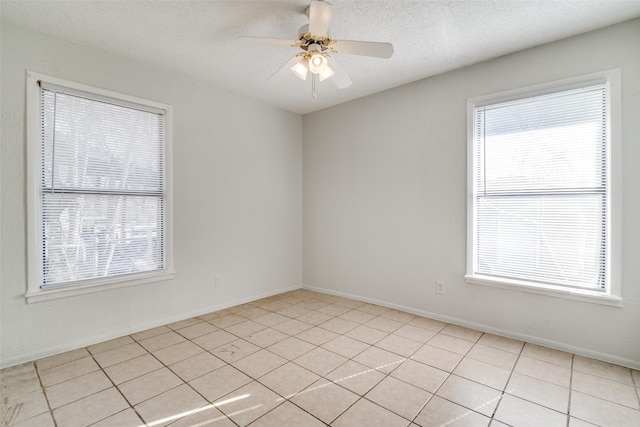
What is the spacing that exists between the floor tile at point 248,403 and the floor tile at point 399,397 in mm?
624

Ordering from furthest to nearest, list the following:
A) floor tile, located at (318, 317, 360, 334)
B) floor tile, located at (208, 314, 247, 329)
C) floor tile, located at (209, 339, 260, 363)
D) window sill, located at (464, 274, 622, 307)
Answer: floor tile, located at (208, 314, 247, 329) < floor tile, located at (318, 317, 360, 334) < floor tile, located at (209, 339, 260, 363) < window sill, located at (464, 274, 622, 307)

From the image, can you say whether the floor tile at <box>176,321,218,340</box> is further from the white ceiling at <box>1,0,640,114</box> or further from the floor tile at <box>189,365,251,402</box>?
the white ceiling at <box>1,0,640,114</box>

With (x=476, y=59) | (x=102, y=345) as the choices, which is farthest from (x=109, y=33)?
(x=476, y=59)

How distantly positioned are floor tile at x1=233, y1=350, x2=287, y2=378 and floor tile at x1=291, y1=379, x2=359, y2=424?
39 centimetres

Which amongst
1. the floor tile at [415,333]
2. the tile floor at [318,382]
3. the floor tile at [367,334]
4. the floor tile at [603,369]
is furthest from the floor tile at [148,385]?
the floor tile at [603,369]

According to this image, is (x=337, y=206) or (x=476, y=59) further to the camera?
(x=337, y=206)

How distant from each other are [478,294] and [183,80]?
12.4ft

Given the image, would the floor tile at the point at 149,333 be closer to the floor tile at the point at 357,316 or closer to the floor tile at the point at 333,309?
the floor tile at the point at 333,309

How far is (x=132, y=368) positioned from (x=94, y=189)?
60.8 inches

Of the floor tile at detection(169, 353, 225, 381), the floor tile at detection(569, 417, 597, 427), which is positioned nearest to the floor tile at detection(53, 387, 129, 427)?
the floor tile at detection(169, 353, 225, 381)

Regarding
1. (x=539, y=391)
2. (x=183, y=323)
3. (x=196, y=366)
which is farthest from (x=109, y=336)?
(x=539, y=391)

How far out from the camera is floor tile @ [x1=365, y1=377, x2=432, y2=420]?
1.80 meters

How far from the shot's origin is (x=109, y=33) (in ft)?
8.01

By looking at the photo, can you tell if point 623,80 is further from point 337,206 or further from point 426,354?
point 337,206
